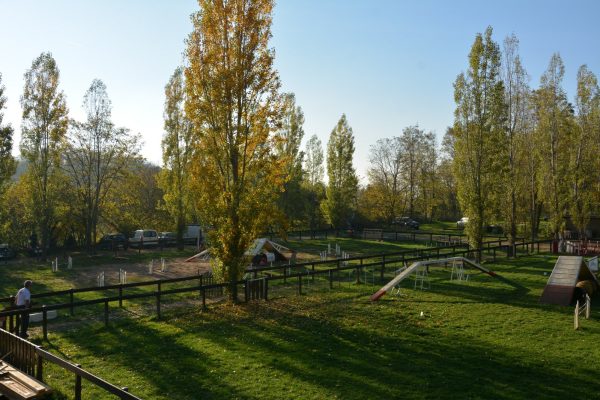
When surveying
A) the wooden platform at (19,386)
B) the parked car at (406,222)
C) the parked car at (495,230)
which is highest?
the parked car at (406,222)

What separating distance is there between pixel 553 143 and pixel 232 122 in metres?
31.2

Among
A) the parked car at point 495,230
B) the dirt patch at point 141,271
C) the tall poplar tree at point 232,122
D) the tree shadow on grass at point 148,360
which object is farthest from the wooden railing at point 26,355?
the parked car at point 495,230

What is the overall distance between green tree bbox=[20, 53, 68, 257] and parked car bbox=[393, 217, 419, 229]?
43.0 m

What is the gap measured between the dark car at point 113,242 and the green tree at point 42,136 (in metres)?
5.48

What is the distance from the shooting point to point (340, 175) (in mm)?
53062

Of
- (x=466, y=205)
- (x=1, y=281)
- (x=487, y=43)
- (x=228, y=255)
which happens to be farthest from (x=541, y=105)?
(x=1, y=281)

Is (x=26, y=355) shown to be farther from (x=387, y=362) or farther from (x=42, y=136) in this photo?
(x=42, y=136)

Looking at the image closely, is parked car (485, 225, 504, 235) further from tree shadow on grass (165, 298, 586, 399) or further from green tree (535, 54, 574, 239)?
tree shadow on grass (165, 298, 586, 399)

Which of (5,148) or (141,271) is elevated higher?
(5,148)

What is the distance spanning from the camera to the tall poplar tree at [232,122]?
57.0 feet

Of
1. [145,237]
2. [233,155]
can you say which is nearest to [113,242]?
[145,237]

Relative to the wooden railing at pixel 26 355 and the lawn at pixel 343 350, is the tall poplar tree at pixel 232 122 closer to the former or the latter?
the lawn at pixel 343 350

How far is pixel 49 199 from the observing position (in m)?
32.4

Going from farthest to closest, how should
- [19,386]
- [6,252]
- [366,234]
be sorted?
1. [366,234]
2. [6,252]
3. [19,386]
